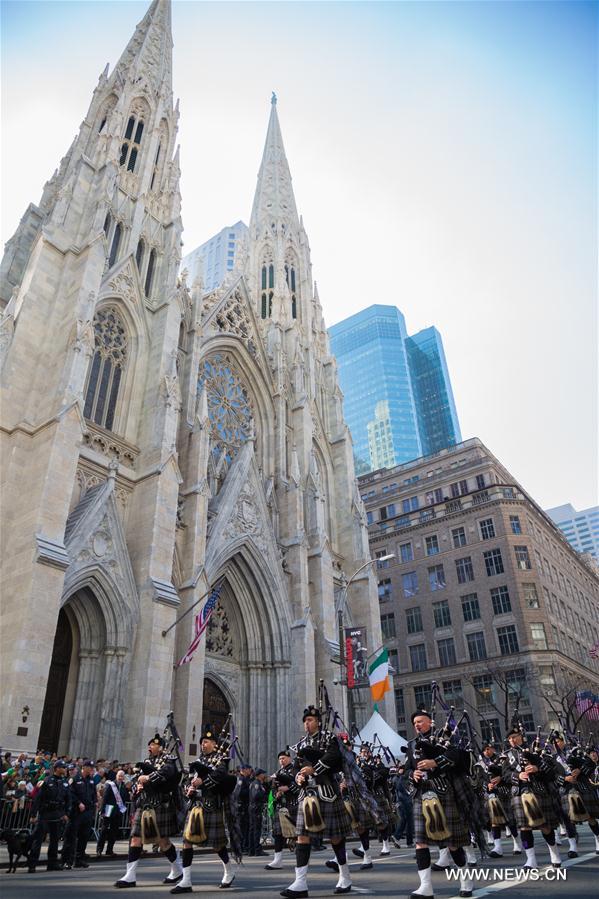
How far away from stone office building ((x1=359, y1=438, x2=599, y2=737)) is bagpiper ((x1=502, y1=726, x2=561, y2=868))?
98.5 ft

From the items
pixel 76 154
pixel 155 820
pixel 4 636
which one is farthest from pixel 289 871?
pixel 76 154

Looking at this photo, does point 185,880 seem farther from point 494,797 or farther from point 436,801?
point 494,797

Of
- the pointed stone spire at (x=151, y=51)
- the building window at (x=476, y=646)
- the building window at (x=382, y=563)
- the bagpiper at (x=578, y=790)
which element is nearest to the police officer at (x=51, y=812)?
the bagpiper at (x=578, y=790)

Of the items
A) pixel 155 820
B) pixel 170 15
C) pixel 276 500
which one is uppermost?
pixel 170 15

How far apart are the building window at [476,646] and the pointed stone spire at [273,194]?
32.4 m

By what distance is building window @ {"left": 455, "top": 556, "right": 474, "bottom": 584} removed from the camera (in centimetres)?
4562

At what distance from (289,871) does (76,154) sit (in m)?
30.8

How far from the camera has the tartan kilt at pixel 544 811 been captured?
8.51 meters

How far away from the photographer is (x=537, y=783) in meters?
9.04

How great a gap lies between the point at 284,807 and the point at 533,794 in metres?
4.63

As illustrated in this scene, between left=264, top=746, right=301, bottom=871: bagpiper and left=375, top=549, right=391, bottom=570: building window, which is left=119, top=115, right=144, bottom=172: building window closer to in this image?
left=264, top=746, right=301, bottom=871: bagpiper

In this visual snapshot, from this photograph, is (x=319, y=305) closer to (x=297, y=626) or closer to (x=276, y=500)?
(x=276, y=500)

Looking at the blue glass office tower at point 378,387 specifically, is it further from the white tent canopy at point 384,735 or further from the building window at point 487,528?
the white tent canopy at point 384,735

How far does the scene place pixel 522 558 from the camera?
44.2 metres
